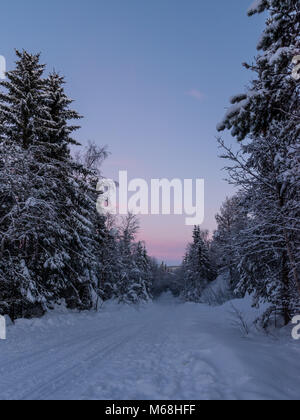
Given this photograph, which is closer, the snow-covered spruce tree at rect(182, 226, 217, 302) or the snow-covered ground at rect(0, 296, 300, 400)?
the snow-covered ground at rect(0, 296, 300, 400)

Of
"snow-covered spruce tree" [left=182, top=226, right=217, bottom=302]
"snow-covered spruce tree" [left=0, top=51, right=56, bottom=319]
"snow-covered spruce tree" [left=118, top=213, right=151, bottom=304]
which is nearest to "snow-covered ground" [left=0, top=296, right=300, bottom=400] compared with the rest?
"snow-covered spruce tree" [left=0, top=51, right=56, bottom=319]

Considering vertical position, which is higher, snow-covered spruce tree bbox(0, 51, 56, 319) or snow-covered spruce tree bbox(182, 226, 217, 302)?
snow-covered spruce tree bbox(0, 51, 56, 319)

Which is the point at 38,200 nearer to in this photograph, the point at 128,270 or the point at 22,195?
the point at 22,195

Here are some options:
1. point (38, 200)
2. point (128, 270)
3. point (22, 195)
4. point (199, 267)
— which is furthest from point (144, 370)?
point (199, 267)

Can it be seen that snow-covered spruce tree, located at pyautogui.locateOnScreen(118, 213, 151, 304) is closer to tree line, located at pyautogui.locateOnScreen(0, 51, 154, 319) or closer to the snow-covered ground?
tree line, located at pyautogui.locateOnScreen(0, 51, 154, 319)

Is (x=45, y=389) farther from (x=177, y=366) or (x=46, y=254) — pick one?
(x=46, y=254)

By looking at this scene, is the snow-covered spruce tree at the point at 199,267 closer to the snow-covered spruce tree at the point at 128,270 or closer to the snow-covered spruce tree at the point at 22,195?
the snow-covered spruce tree at the point at 128,270

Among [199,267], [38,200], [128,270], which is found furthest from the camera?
[199,267]

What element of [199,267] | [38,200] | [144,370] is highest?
[38,200]

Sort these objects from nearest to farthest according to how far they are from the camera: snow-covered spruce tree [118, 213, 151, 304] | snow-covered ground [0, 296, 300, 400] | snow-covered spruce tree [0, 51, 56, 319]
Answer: snow-covered ground [0, 296, 300, 400] → snow-covered spruce tree [0, 51, 56, 319] → snow-covered spruce tree [118, 213, 151, 304]

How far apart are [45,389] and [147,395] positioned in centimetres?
172

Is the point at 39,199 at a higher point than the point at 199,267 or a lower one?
higher

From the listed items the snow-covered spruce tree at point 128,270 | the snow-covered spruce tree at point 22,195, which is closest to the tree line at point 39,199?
the snow-covered spruce tree at point 22,195
